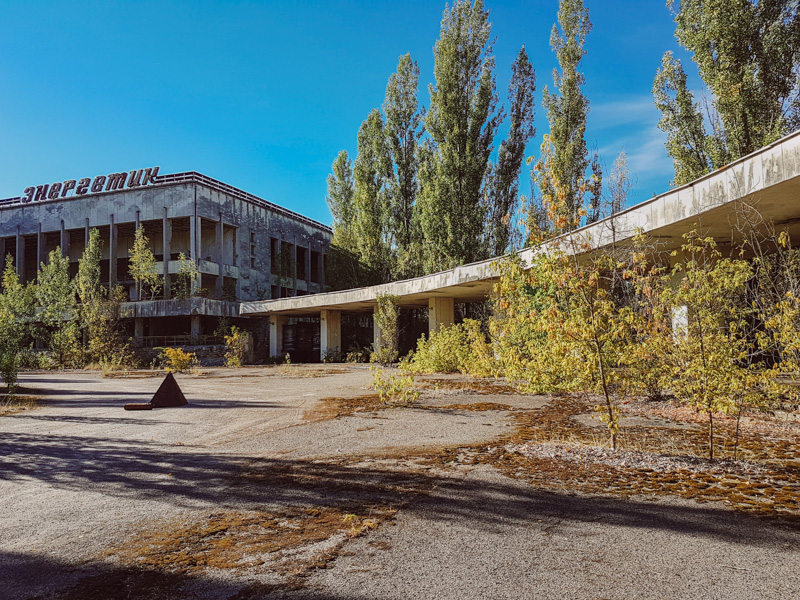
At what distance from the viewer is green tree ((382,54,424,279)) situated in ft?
102

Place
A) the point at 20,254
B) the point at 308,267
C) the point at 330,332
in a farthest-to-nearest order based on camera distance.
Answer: the point at 308,267 → the point at 20,254 → the point at 330,332

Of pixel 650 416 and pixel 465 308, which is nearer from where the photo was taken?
pixel 650 416

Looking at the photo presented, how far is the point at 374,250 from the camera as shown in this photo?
3241cm

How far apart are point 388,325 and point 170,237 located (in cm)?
2346

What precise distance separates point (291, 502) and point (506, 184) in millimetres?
24747

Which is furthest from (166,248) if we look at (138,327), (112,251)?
(138,327)

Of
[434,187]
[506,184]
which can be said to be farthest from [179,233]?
[506,184]

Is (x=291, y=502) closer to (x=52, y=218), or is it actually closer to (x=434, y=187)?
(x=434, y=187)

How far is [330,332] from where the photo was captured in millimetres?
30156

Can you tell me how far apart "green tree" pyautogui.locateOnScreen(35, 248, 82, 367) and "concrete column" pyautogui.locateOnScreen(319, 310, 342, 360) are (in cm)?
1289

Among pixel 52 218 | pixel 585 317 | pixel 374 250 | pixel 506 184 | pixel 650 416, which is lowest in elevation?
pixel 650 416

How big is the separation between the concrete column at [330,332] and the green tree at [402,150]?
4547mm

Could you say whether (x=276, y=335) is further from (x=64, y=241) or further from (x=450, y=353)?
(x=64, y=241)

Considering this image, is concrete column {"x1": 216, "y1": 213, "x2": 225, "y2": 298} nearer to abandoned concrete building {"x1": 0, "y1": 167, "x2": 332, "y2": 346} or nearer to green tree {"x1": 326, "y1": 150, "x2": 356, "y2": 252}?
abandoned concrete building {"x1": 0, "y1": 167, "x2": 332, "y2": 346}
